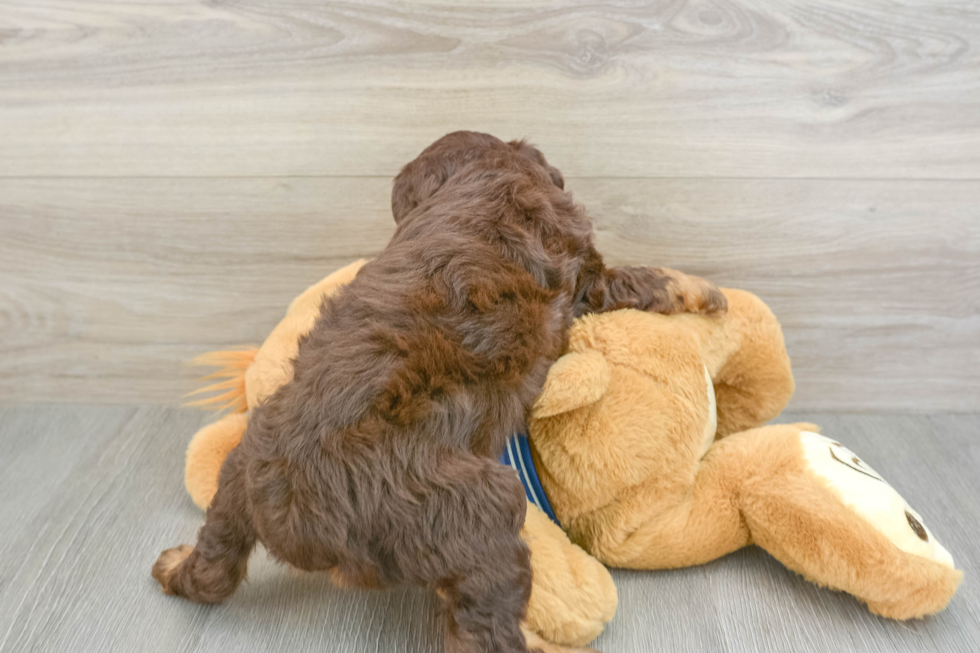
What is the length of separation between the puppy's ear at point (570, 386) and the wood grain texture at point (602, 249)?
1.42 feet

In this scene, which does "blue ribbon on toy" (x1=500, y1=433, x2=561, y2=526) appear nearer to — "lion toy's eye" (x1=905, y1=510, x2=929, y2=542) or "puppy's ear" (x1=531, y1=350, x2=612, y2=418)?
"puppy's ear" (x1=531, y1=350, x2=612, y2=418)

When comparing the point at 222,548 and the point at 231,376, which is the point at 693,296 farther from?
the point at 231,376

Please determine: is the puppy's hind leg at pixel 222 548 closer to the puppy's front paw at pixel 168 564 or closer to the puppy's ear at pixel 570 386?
the puppy's front paw at pixel 168 564

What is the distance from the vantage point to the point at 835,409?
134cm

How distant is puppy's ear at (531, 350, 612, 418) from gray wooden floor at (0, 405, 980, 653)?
282mm

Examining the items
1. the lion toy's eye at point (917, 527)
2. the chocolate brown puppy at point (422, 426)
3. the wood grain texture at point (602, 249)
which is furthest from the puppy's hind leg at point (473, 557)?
the wood grain texture at point (602, 249)

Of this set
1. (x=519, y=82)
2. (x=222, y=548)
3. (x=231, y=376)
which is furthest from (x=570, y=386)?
(x=231, y=376)

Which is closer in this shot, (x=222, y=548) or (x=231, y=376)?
(x=222, y=548)

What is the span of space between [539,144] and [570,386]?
1.67ft

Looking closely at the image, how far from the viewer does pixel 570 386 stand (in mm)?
811

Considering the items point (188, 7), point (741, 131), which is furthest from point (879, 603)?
point (188, 7)

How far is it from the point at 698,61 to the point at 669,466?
0.64m

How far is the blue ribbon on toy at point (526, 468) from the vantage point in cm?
88

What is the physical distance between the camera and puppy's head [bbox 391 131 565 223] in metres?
0.89
